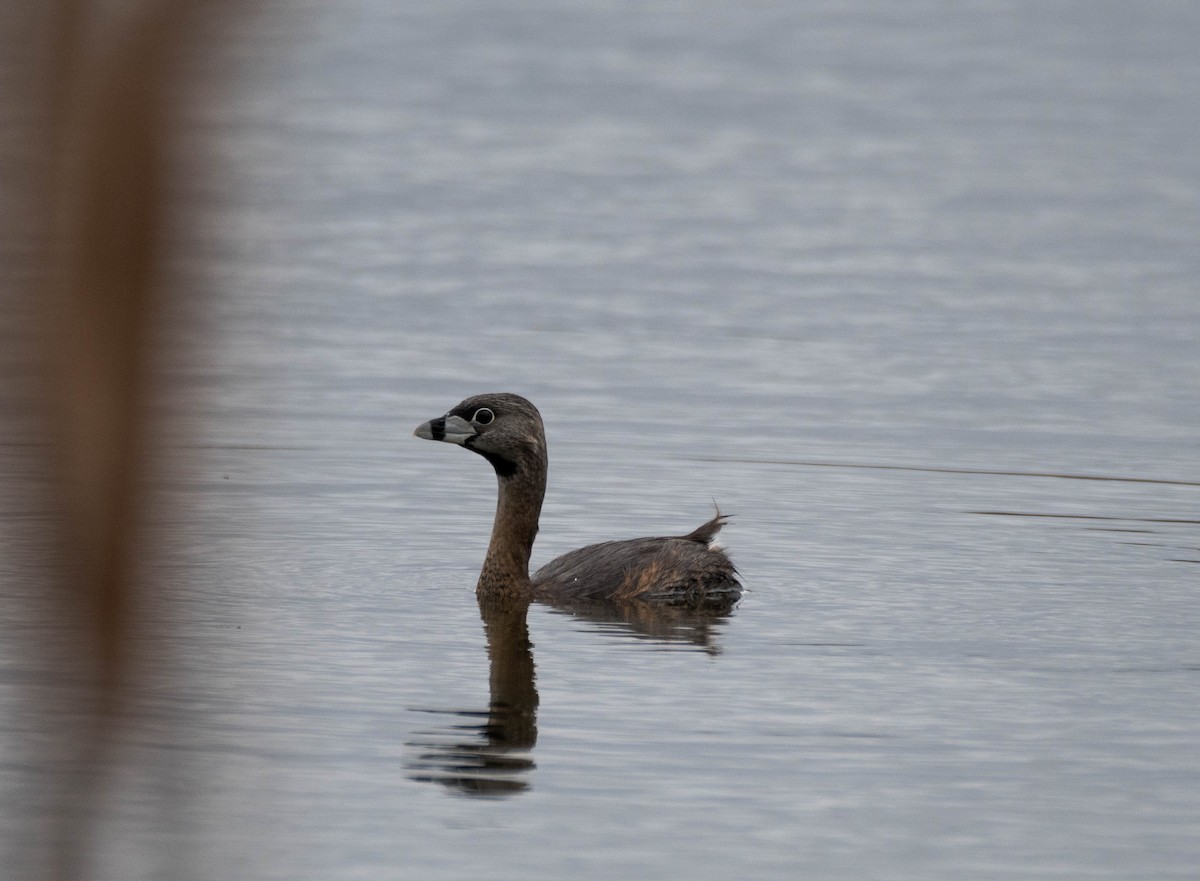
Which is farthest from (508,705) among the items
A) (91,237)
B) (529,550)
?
(91,237)

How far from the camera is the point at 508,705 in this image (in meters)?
7.89

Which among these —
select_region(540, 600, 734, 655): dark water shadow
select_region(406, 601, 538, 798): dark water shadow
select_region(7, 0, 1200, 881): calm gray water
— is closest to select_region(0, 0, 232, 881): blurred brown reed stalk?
select_region(7, 0, 1200, 881): calm gray water

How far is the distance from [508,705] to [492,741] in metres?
0.65

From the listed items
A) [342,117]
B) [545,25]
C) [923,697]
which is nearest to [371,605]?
[923,697]

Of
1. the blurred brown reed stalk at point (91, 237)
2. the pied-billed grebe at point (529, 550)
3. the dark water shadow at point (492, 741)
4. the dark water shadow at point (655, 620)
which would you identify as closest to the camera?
the blurred brown reed stalk at point (91, 237)

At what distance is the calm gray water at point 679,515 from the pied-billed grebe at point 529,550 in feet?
0.96

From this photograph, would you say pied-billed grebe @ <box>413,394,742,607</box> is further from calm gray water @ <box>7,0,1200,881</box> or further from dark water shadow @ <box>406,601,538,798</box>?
dark water shadow @ <box>406,601,538,798</box>

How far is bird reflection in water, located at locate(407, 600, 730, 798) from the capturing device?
667cm

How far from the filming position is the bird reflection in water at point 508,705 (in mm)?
6668

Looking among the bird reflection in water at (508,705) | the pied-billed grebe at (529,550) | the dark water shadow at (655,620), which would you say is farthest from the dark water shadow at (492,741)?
the pied-billed grebe at (529,550)

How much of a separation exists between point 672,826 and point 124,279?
5153mm

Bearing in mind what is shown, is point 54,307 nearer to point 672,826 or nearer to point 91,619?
point 91,619

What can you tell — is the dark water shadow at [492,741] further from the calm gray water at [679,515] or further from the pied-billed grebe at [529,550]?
the pied-billed grebe at [529,550]

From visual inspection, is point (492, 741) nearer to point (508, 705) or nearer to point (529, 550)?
point (508, 705)
